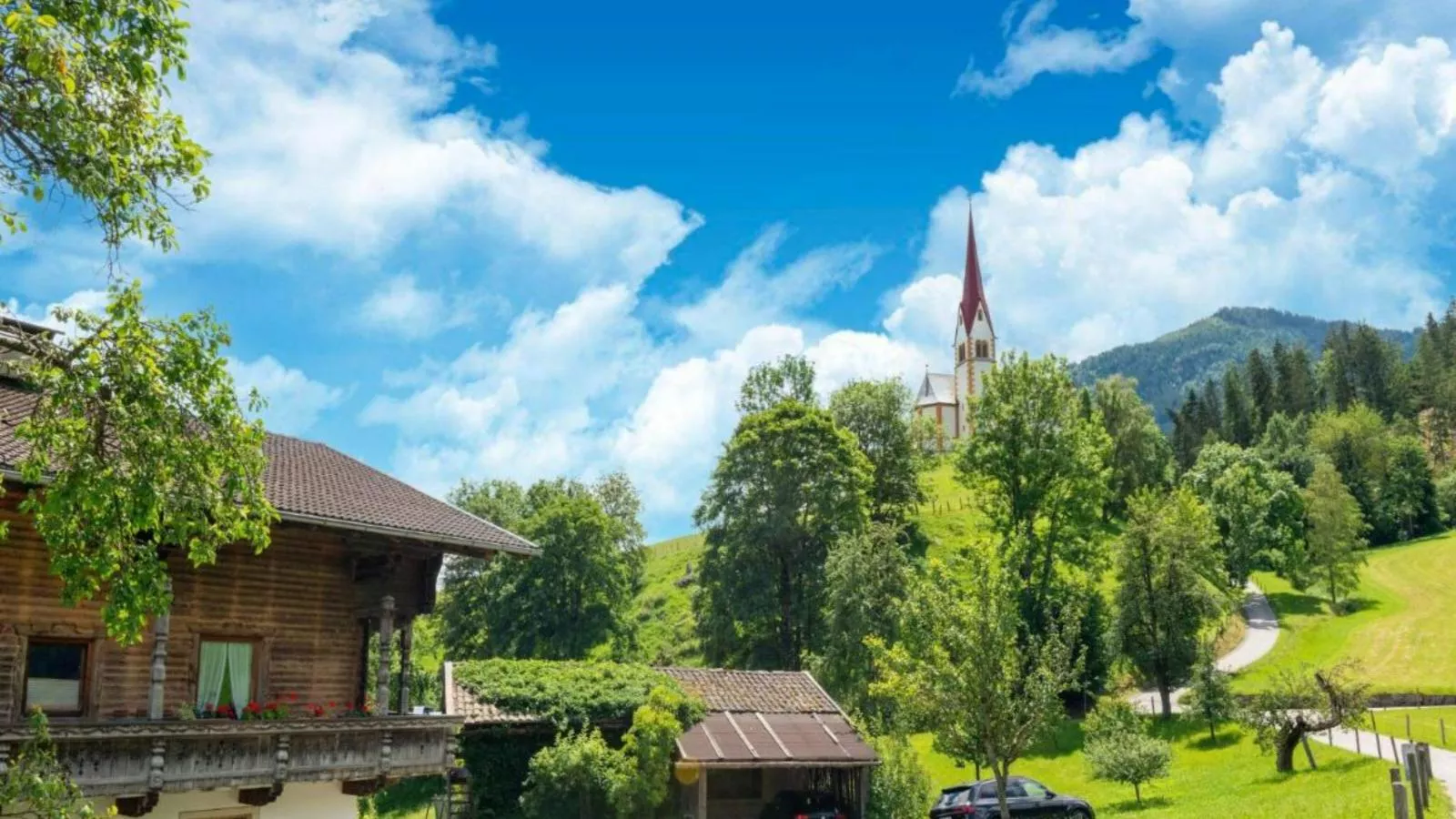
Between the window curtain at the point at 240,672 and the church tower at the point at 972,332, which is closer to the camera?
the window curtain at the point at 240,672

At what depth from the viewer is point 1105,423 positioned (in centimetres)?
9781

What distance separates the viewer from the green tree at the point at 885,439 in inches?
2938

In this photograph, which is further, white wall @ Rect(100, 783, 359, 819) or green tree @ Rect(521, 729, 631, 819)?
green tree @ Rect(521, 729, 631, 819)

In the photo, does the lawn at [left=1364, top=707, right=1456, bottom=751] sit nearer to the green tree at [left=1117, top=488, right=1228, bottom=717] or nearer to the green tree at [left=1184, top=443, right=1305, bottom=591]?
the green tree at [left=1117, top=488, right=1228, bottom=717]

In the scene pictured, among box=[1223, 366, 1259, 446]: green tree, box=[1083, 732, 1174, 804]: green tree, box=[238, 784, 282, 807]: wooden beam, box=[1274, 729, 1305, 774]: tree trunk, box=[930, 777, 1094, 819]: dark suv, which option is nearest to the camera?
box=[238, 784, 282, 807]: wooden beam

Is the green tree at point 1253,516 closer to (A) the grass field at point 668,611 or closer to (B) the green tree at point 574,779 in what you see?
(A) the grass field at point 668,611

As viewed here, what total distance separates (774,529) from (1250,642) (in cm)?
3423

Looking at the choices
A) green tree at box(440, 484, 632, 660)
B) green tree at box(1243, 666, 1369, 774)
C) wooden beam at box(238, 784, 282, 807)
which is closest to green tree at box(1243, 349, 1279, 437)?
green tree at box(440, 484, 632, 660)

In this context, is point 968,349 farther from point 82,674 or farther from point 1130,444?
point 82,674

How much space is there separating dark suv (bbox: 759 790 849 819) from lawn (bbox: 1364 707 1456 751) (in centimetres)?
1881

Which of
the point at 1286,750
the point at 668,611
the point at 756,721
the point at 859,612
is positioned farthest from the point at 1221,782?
the point at 668,611

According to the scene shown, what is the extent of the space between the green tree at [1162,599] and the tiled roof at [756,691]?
18931mm

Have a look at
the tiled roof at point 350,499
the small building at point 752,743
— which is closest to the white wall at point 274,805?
the tiled roof at point 350,499

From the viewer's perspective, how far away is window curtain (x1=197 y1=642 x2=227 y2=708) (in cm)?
2145
